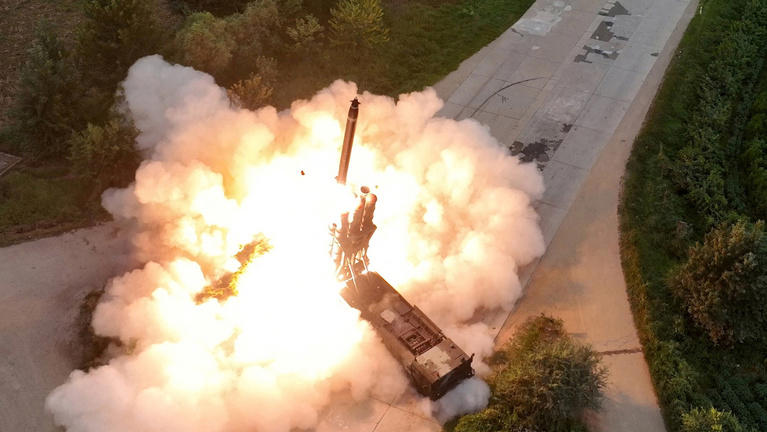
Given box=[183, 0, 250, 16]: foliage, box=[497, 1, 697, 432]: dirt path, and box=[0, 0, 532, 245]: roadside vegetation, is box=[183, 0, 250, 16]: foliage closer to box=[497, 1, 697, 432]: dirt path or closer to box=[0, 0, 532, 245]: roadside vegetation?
box=[0, 0, 532, 245]: roadside vegetation

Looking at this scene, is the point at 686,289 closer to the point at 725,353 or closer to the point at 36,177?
the point at 725,353

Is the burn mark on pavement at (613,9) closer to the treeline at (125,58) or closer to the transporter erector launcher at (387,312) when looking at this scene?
the treeline at (125,58)

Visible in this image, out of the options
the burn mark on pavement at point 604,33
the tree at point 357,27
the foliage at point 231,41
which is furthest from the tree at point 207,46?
the burn mark on pavement at point 604,33

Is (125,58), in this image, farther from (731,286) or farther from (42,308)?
(731,286)

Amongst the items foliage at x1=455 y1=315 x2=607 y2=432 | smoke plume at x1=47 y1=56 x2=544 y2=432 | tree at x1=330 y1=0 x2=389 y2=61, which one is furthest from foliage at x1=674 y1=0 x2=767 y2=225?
tree at x1=330 y1=0 x2=389 y2=61

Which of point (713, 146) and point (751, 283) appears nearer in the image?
point (751, 283)

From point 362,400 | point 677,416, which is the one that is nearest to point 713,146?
point 677,416
